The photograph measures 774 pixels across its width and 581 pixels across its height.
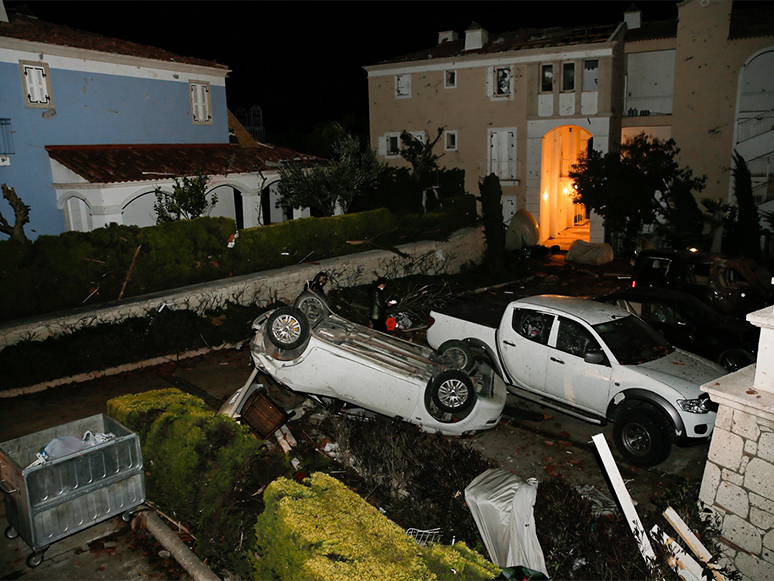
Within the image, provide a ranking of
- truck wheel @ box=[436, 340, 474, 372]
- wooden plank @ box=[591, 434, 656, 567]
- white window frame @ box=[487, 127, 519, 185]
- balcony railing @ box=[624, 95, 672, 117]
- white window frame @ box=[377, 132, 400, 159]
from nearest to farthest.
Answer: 1. wooden plank @ box=[591, 434, 656, 567]
2. truck wheel @ box=[436, 340, 474, 372]
3. balcony railing @ box=[624, 95, 672, 117]
4. white window frame @ box=[487, 127, 519, 185]
5. white window frame @ box=[377, 132, 400, 159]

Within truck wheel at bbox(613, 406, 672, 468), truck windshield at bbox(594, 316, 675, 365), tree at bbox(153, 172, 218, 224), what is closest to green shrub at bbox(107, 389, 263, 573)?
truck wheel at bbox(613, 406, 672, 468)

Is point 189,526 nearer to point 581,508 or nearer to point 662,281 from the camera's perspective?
point 581,508

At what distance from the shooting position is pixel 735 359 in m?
10.2

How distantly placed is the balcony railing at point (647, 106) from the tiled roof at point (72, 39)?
825 inches

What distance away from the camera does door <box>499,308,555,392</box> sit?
9352mm

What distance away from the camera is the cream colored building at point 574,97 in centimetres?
2562

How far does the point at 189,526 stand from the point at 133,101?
713 inches

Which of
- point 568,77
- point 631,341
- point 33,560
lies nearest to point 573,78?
point 568,77

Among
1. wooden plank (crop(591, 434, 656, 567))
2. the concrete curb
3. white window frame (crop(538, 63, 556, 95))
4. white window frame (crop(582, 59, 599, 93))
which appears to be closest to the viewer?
wooden plank (crop(591, 434, 656, 567))

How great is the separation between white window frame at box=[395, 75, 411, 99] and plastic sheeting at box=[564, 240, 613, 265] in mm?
13673

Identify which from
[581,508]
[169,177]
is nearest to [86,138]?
[169,177]

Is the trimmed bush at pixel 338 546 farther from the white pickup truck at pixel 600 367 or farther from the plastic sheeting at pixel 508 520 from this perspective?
the white pickup truck at pixel 600 367

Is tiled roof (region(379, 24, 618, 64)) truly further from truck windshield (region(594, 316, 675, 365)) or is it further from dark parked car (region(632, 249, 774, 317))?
truck windshield (region(594, 316, 675, 365))

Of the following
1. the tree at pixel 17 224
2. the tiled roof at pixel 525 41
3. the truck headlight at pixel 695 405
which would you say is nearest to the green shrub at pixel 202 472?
the truck headlight at pixel 695 405
